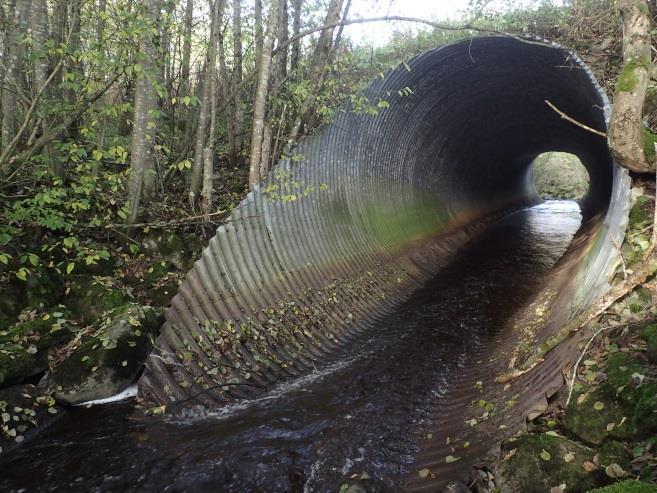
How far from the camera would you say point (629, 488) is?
8.14 feet

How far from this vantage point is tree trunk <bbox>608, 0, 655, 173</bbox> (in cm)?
582

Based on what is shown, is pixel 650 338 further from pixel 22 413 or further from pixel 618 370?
pixel 22 413

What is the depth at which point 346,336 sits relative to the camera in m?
7.68

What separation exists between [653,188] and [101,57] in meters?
7.84

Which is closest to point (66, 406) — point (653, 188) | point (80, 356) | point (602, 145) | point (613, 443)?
point (80, 356)

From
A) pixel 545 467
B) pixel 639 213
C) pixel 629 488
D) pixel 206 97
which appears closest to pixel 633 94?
pixel 639 213

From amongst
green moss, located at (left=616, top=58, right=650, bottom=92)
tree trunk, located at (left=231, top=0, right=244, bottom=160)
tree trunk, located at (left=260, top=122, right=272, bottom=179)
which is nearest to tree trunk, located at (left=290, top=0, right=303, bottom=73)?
tree trunk, located at (left=231, top=0, right=244, bottom=160)

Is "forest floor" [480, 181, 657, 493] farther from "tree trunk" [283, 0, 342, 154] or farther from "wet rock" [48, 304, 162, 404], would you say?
"tree trunk" [283, 0, 342, 154]

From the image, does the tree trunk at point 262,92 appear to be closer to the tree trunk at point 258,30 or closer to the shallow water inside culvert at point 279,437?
the tree trunk at point 258,30

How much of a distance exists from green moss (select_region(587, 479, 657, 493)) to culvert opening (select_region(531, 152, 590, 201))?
37654mm

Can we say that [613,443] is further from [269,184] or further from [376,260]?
[376,260]

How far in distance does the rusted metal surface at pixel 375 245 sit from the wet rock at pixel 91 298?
4.29 ft

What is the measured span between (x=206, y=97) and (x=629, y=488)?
8.67 metres

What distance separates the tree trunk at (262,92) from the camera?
7797mm
